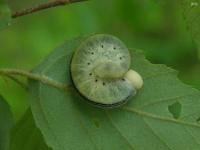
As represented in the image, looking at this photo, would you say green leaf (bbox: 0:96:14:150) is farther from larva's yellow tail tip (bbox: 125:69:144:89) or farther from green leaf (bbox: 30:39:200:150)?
larva's yellow tail tip (bbox: 125:69:144:89)

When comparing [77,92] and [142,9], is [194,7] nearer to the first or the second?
[77,92]

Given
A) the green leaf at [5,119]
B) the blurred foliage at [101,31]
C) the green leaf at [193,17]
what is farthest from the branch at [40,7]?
the blurred foliage at [101,31]

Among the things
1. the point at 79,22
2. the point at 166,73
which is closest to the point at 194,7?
the point at 166,73

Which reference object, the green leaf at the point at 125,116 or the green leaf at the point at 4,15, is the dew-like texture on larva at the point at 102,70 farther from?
the green leaf at the point at 4,15

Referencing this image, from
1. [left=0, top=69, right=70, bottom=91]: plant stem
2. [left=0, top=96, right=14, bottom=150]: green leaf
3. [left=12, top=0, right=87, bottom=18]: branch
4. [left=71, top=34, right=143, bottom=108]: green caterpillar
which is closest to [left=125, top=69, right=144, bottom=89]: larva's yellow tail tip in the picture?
[left=71, top=34, right=143, bottom=108]: green caterpillar

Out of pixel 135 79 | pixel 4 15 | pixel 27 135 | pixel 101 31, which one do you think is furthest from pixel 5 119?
pixel 101 31

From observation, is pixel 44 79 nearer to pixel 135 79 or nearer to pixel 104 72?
pixel 104 72
